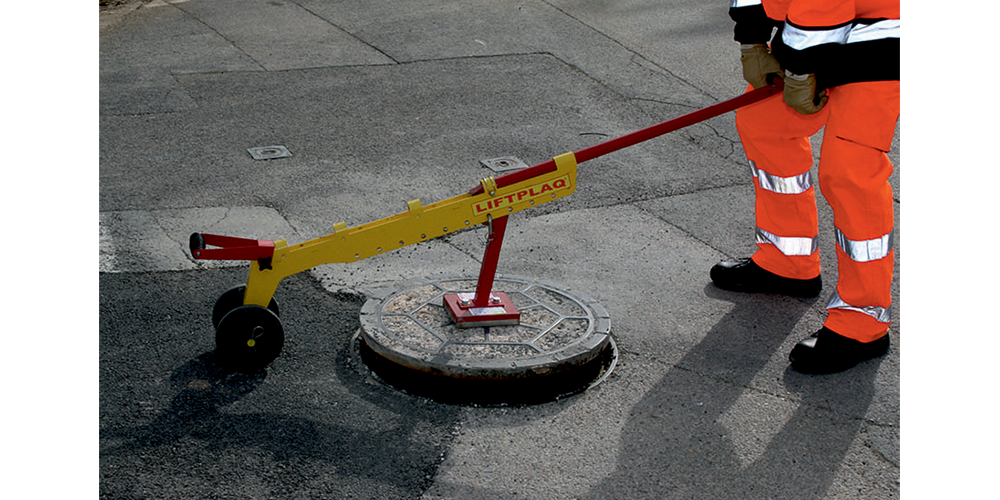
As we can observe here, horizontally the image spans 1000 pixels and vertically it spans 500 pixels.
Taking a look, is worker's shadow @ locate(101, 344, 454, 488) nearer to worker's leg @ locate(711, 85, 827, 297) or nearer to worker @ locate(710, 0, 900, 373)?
worker @ locate(710, 0, 900, 373)

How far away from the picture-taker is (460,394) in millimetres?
3895

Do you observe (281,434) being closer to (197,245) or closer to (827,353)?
(197,245)

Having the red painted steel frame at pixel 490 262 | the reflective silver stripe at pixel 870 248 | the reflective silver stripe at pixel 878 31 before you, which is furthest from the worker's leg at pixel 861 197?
the red painted steel frame at pixel 490 262

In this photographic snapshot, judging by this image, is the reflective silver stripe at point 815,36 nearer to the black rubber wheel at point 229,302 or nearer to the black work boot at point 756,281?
the black work boot at point 756,281

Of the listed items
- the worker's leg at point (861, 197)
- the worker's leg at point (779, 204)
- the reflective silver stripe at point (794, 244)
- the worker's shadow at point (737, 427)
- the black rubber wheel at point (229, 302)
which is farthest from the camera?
the reflective silver stripe at point (794, 244)

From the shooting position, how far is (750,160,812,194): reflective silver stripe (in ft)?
15.1

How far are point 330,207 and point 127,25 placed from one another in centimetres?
472

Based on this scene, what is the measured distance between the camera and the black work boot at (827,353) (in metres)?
4.17

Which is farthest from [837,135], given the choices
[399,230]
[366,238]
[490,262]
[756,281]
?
[366,238]

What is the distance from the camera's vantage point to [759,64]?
4.28m

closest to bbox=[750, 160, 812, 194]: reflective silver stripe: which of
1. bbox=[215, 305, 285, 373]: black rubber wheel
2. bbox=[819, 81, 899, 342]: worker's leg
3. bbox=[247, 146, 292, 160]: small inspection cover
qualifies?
bbox=[819, 81, 899, 342]: worker's leg

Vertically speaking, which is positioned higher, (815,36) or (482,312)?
(815,36)

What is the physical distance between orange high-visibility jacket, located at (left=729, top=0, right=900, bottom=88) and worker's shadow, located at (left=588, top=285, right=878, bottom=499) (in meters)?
1.24

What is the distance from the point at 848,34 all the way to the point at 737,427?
5.32ft
